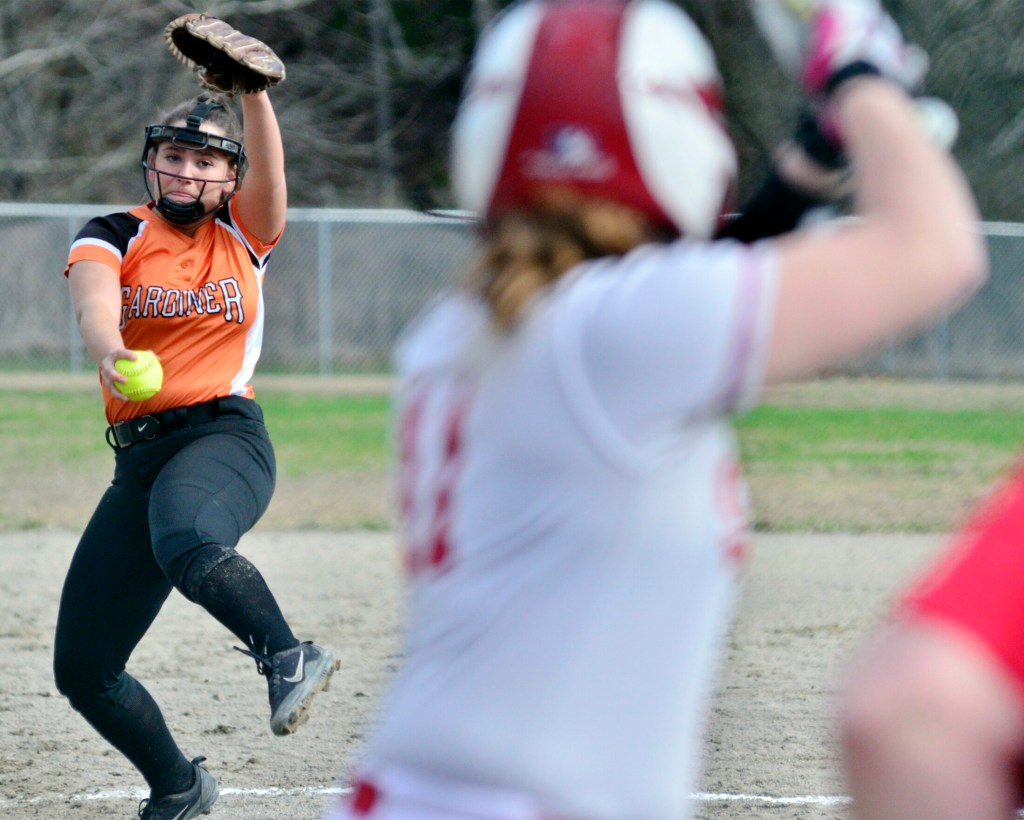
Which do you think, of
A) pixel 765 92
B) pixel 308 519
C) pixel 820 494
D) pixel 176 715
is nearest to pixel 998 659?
pixel 176 715

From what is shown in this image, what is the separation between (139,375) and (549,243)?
2.25 metres

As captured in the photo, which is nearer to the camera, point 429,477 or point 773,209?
point 429,477

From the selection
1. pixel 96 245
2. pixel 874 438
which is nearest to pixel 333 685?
pixel 96 245

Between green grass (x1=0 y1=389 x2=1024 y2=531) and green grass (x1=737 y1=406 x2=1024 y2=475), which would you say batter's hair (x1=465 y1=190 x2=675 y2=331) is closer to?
green grass (x1=0 y1=389 x2=1024 y2=531)

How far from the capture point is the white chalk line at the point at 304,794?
14.0ft

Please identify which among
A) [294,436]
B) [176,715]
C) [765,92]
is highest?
[765,92]

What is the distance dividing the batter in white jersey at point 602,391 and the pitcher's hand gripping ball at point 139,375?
212cm

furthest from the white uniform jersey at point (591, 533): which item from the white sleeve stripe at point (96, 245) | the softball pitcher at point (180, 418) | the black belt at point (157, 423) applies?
the white sleeve stripe at point (96, 245)

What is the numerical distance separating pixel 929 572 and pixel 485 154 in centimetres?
61

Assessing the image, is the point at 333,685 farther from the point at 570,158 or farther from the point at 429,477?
the point at 570,158

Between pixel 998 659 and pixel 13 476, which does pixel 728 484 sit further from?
pixel 13 476

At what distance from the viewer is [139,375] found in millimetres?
3512

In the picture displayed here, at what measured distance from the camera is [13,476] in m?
11.2

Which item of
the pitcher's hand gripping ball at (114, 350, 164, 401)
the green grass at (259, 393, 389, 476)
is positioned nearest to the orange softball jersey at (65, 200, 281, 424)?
the pitcher's hand gripping ball at (114, 350, 164, 401)
